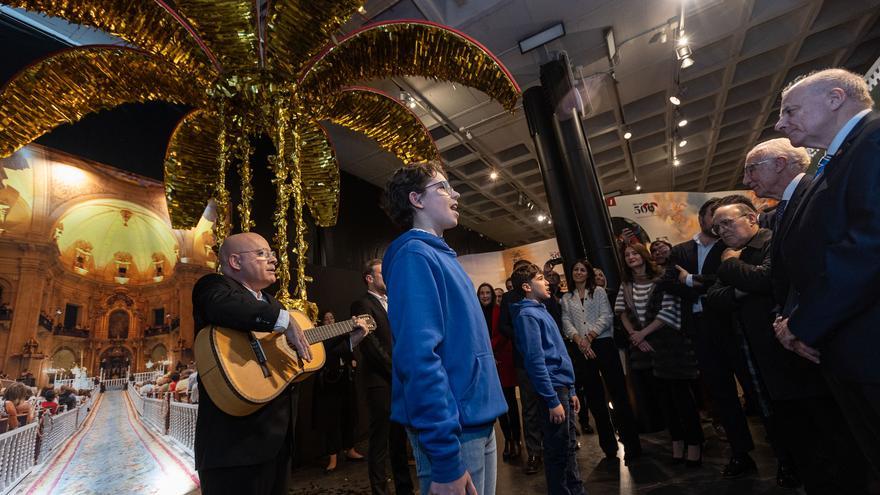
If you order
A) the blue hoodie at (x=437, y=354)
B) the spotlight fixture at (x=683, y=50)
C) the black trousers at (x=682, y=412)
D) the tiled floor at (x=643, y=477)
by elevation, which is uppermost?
the spotlight fixture at (x=683, y=50)

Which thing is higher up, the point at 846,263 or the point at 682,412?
the point at 846,263

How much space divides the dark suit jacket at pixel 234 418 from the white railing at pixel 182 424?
2491 millimetres

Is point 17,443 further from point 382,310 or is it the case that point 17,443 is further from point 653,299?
point 653,299

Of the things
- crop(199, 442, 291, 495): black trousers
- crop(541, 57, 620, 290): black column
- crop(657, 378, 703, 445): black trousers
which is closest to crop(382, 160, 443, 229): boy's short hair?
crop(199, 442, 291, 495): black trousers

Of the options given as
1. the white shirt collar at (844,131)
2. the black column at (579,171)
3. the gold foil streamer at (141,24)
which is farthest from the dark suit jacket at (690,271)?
the gold foil streamer at (141,24)

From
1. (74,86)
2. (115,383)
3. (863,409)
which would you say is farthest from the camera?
(115,383)

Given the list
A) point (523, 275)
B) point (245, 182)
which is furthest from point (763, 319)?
point (245, 182)

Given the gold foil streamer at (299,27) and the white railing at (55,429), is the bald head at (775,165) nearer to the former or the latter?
the gold foil streamer at (299,27)

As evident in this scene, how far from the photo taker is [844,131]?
4.66 feet

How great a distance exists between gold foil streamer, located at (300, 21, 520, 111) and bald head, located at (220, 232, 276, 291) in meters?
1.13

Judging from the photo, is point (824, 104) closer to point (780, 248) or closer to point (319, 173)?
point (780, 248)

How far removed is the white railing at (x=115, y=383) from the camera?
3.17m

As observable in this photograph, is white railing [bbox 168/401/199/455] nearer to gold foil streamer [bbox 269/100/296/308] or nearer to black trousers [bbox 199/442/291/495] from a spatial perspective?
gold foil streamer [bbox 269/100/296/308]

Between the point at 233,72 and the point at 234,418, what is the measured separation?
5.96 feet
